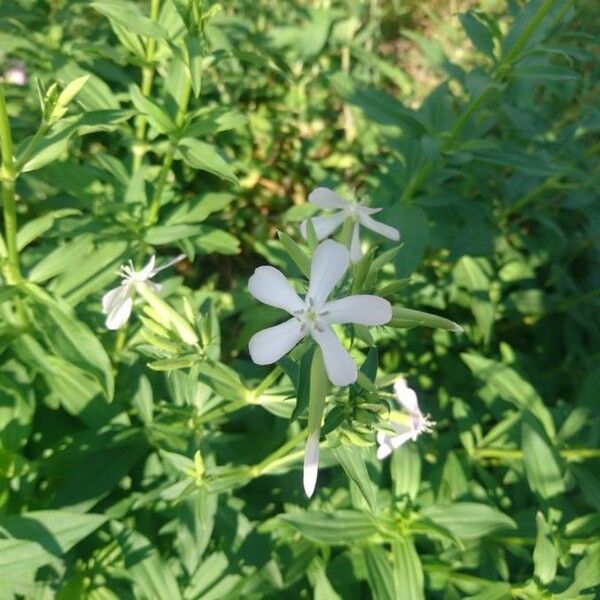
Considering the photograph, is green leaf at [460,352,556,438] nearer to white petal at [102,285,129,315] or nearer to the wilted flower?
white petal at [102,285,129,315]

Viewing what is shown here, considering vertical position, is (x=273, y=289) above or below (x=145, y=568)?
above

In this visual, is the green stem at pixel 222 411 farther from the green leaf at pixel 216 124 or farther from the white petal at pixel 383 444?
the green leaf at pixel 216 124

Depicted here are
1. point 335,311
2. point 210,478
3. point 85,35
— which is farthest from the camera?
point 85,35

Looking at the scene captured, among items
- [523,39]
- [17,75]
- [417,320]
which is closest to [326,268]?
[417,320]

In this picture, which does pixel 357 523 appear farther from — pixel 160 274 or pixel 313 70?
pixel 313 70

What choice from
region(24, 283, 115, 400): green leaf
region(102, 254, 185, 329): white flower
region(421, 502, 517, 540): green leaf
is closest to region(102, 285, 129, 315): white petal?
region(102, 254, 185, 329): white flower

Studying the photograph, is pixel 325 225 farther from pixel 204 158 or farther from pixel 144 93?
pixel 144 93

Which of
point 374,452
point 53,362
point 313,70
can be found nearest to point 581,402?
point 374,452
